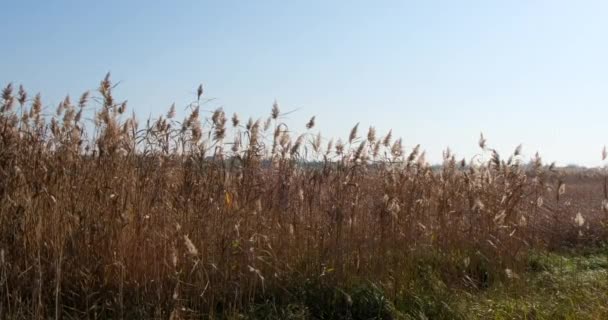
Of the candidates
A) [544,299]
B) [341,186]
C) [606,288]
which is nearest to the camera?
[544,299]

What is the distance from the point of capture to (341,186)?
5.82 metres

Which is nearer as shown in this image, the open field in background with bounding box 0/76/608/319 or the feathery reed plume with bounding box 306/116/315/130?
the open field in background with bounding box 0/76/608/319

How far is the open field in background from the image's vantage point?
13.6ft

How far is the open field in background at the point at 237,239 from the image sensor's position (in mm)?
4152

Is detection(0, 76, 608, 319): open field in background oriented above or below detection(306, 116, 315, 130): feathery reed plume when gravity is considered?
below

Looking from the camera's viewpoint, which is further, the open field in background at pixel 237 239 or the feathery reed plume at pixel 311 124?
the feathery reed plume at pixel 311 124

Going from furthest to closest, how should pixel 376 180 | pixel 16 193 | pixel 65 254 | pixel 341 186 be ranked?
pixel 376 180 → pixel 341 186 → pixel 16 193 → pixel 65 254

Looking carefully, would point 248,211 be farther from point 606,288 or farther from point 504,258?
point 606,288

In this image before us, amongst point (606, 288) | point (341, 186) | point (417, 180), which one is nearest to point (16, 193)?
point (341, 186)

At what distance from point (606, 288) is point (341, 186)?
2.45 meters

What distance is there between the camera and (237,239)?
4570mm

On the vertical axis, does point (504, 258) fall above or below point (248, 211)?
below

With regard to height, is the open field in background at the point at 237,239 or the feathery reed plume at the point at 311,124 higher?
the feathery reed plume at the point at 311,124

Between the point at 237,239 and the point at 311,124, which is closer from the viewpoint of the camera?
the point at 237,239
